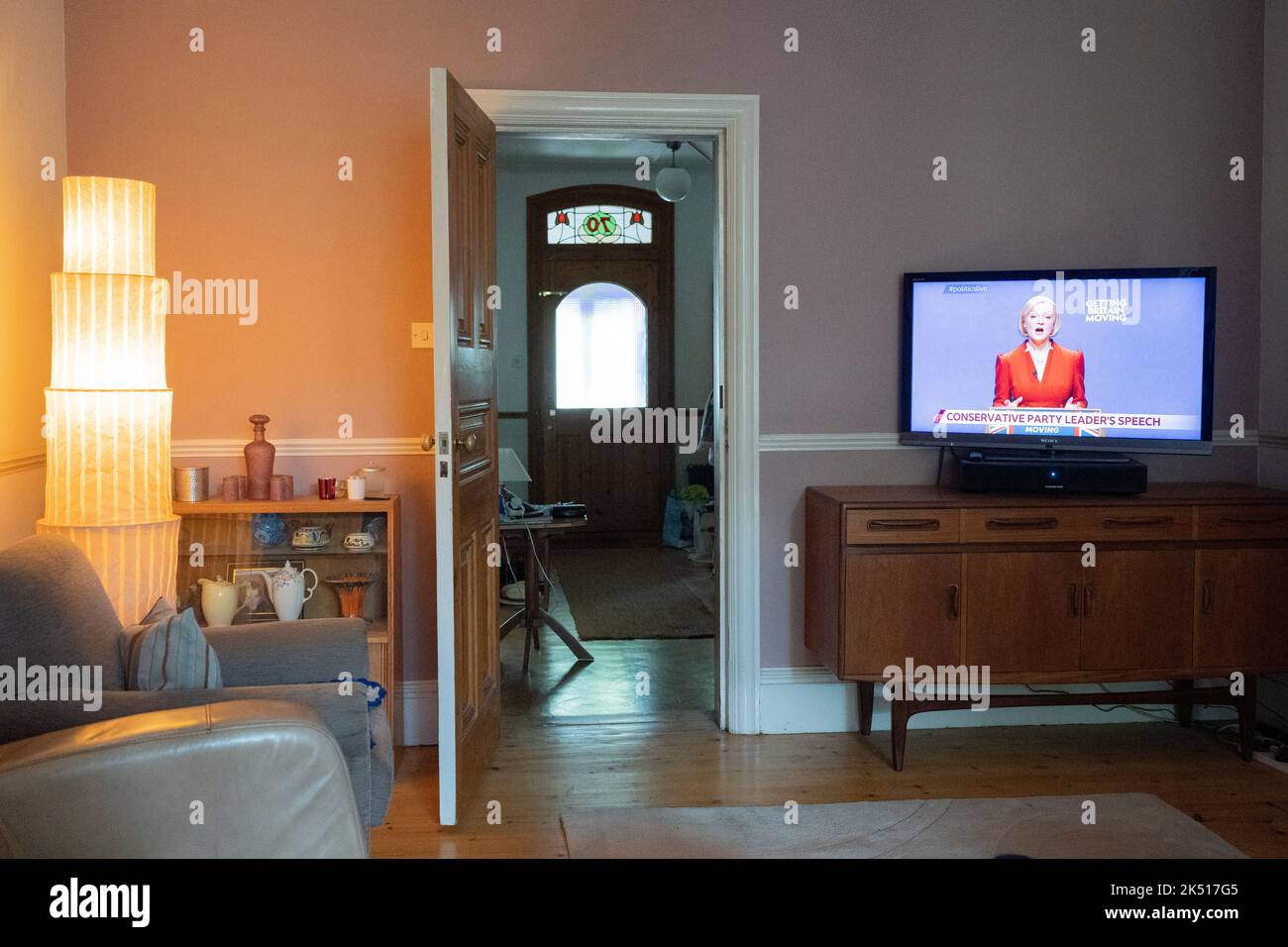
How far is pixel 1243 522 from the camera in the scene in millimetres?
3994

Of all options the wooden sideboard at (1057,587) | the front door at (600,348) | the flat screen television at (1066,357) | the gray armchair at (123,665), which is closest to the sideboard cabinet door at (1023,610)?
the wooden sideboard at (1057,587)

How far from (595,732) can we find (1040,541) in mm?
1720

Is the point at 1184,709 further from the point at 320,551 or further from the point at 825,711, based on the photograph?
the point at 320,551

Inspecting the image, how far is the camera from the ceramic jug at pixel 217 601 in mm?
3873

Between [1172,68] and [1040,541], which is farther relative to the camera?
[1172,68]

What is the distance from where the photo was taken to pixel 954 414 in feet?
14.2

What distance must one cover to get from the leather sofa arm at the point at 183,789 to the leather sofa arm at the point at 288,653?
2.46 ft

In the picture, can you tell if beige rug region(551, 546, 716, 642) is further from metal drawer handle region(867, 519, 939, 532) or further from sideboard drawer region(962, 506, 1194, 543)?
sideboard drawer region(962, 506, 1194, 543)

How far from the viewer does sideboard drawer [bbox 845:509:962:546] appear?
392 centimetres

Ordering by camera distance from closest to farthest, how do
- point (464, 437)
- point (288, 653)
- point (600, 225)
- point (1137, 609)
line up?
point (288, 653), point (464, 437), point (1137, 609), point (600, 225)

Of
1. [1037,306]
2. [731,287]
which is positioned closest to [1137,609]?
[1037,306]

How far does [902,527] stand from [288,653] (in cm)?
204
